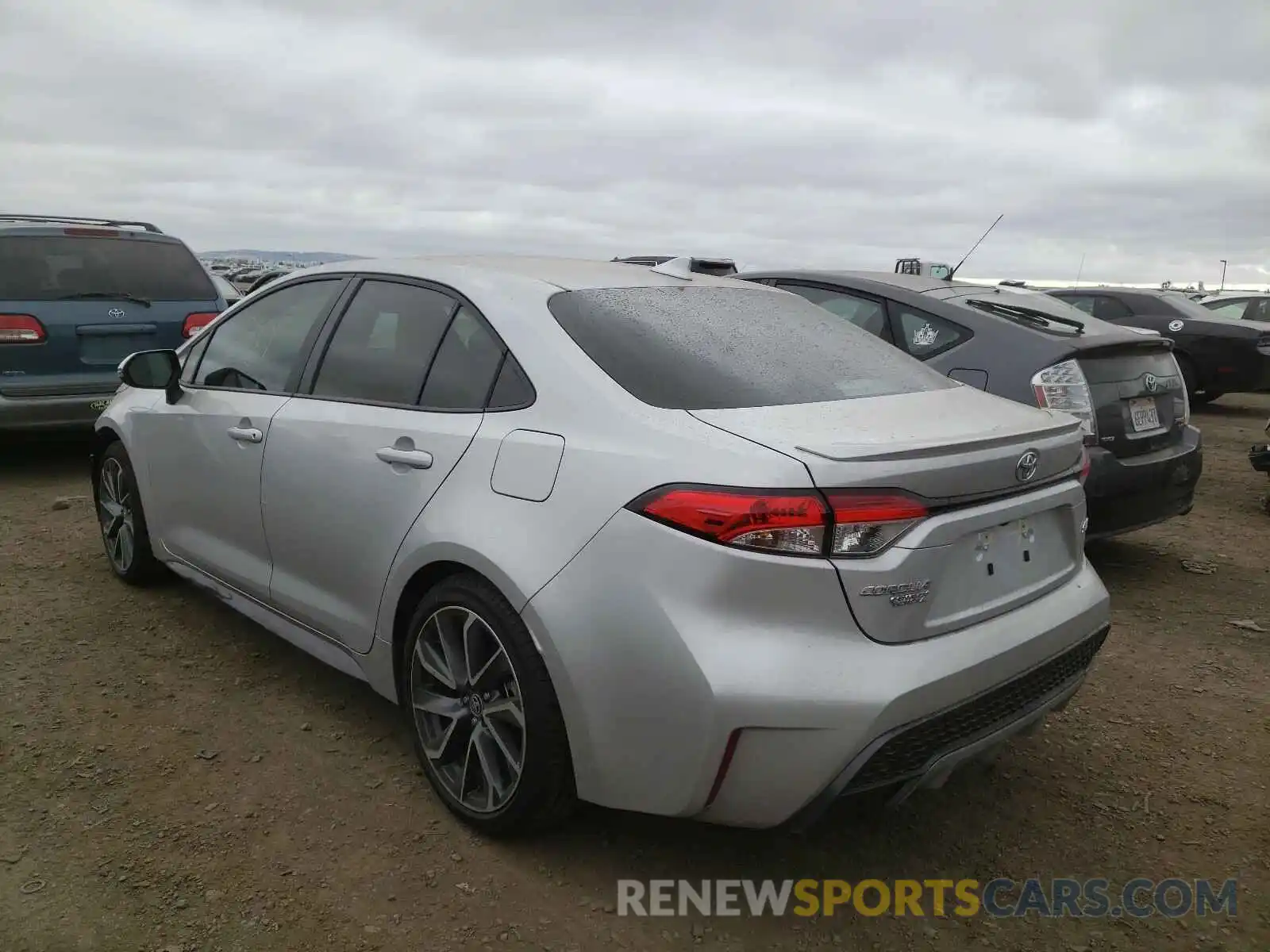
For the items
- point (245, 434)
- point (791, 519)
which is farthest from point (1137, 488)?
point (245, 434)

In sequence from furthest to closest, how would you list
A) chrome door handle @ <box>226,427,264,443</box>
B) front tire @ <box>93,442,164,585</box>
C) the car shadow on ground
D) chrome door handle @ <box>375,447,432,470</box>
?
1. the car shadow on ground
2. front tire @ <box>93,442,164,585</box>
3. chrome door handle @ <box>226,427,264,443</box>
4. chrome door handle @ <box>375,447,432,470</box>

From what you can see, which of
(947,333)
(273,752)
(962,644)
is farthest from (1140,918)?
(947,333)

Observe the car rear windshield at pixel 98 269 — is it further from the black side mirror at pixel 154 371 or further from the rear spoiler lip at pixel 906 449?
the rear spoiler lip at pixel 906 449

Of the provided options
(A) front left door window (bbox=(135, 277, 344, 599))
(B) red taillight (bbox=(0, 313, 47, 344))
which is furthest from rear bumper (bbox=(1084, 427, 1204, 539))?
(B) red taillight (bbox=(0, 313, 47, 344))

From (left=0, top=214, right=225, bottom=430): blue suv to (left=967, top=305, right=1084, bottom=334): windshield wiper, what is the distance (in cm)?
530

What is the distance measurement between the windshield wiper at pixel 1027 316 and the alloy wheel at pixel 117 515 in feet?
13.8

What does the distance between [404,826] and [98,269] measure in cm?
564

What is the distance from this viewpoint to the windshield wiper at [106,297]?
654 cm

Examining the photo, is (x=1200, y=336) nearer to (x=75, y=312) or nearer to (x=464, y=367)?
(x=464, y=367)

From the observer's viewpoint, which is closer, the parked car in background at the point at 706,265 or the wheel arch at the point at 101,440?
the parked car in background at the point at 706,265

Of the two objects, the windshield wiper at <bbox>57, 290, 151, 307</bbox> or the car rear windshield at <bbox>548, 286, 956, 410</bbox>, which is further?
the windshield wiper at <bbox>57, 290, 151, 307</bbox>

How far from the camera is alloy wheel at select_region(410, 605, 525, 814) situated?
247 cm

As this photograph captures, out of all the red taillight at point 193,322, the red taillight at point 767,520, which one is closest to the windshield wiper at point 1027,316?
the red taillight at point 767,520

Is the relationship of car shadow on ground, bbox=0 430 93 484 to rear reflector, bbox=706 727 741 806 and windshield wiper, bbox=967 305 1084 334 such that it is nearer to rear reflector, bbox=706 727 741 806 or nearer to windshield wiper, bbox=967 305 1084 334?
windshield wiper, bbox=967 305 1084 334
